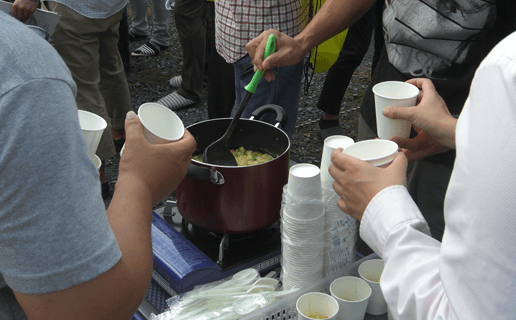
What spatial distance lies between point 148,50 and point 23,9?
3106mm

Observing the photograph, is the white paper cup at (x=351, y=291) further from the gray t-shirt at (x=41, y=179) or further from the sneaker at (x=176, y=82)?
the sneaker at (x=176, y=82)

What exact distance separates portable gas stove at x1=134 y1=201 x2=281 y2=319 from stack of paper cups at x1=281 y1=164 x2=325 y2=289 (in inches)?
8.9

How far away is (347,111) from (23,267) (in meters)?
4.27

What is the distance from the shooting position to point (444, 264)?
2.54ft

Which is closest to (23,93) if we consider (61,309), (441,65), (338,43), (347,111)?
(61,309)

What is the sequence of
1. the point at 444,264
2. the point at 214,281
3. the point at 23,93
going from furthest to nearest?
the point at 214,281 → the point at 444,264 → the point at 23,93

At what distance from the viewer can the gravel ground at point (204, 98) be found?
4.05m

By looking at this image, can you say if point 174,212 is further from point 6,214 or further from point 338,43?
point 338,43

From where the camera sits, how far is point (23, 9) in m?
2.68

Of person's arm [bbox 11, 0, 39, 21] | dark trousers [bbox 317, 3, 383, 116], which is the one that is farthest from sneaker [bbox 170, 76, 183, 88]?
person's arm [bbox 11, 0, 39, 21]

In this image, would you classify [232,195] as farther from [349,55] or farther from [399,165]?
[349,55]

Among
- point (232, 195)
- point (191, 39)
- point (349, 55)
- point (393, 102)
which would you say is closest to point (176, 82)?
point (191, 39)

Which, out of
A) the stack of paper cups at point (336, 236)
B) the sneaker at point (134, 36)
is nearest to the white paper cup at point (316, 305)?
the stack of paper cups at point (336, 236)

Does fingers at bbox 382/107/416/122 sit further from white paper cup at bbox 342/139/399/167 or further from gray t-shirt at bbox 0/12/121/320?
gray t-shirt at bbox 0/12/121/320
